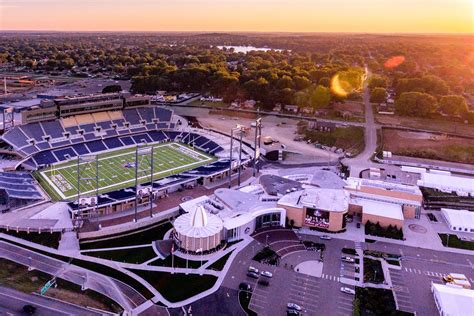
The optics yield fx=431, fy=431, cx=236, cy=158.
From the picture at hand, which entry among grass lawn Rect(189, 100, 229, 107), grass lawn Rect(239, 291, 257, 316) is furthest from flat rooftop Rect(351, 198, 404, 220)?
grass lawn Rect(189, 100, 229, 107)

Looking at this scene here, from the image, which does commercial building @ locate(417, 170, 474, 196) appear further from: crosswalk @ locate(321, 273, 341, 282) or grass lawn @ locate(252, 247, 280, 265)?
grass lawn @ locate(252, 247, 280, 265)

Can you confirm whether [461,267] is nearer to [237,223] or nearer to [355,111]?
[237,223]

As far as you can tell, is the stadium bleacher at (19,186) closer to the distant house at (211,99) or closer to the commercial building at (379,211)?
the commercial building at (379,211)

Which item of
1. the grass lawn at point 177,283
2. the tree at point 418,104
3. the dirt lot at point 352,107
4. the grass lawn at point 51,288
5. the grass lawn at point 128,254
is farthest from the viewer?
the dirt lot at point 352,107

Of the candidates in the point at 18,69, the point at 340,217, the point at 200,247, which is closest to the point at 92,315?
the point at 200,247

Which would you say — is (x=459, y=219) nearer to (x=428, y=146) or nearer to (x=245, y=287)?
(x=245, y=287)

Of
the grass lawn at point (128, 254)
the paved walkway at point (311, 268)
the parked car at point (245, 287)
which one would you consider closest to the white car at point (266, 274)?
the parked car at point (245, 287)
